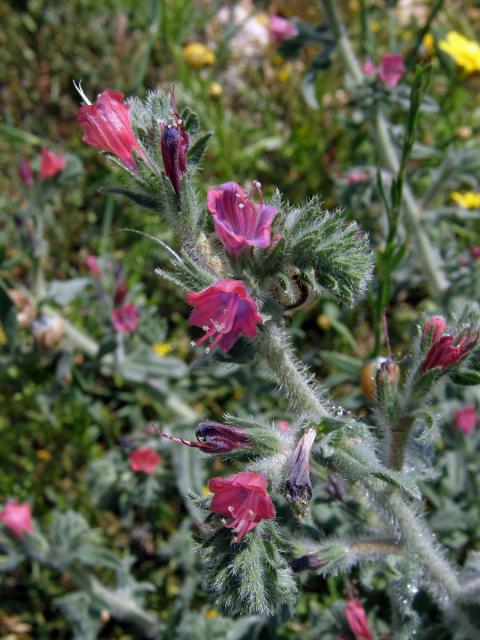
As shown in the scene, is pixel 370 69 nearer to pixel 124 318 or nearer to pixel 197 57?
pixel 197 57

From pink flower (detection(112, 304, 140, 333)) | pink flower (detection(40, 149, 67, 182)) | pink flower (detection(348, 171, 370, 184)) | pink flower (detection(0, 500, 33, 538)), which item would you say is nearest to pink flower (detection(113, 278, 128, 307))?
pink flower (detection(112, 304, 140, 333))

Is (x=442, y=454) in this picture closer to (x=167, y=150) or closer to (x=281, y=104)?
(x=167, y=150)

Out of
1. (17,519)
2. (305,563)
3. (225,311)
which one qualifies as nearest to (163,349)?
(17,519)

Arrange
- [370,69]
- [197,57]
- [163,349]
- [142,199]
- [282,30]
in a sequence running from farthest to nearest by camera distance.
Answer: [197,57] < [163,349] < [282,30] < [370,69] < [142,199]

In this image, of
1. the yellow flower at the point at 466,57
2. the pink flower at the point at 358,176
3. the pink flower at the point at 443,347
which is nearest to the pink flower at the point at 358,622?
the pink flower at the point at 443,347

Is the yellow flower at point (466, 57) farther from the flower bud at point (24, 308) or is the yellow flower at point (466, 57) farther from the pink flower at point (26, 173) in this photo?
the flower bud at point (24, 308)

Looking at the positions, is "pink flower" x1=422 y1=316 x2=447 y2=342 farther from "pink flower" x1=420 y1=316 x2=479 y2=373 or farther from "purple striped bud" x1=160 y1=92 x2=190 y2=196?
"purple striped bud" x1=160 y1=92 x2=190 y2=196
